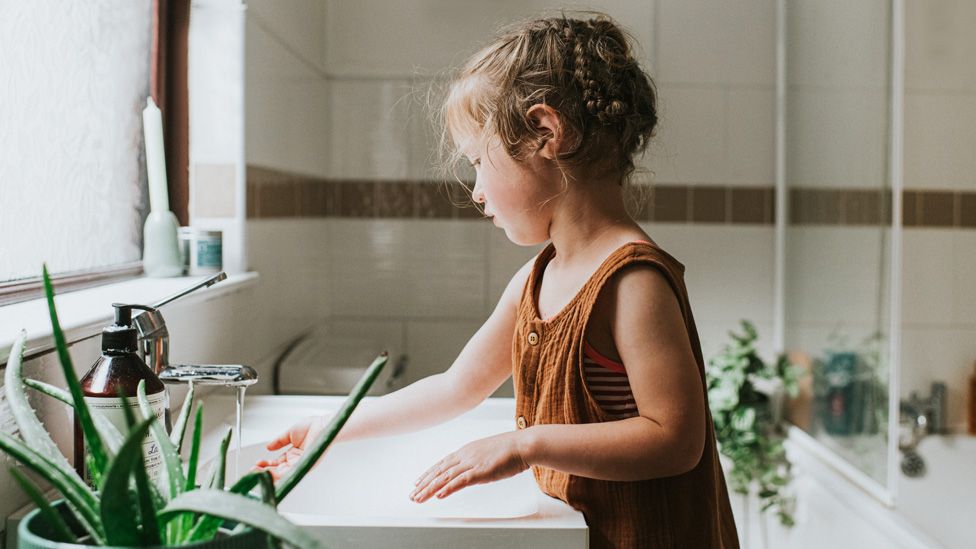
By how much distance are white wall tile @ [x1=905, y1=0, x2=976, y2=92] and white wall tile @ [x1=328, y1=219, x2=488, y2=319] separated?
1.15 m

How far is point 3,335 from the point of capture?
825 mm

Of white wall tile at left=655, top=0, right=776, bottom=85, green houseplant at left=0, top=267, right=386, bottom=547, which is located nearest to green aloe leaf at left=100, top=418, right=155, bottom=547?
green houseplant at left=0, top=267, right=386, bottom=547

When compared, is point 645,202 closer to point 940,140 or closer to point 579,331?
point 940,140

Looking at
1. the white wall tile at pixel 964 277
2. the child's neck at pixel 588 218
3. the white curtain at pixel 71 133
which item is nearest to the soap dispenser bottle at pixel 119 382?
the white curtain at pixel 71 133

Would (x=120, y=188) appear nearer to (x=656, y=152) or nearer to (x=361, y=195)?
(x=361, y=195)

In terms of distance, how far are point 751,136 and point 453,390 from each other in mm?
1553

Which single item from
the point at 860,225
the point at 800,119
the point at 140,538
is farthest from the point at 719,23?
the point at 140,538

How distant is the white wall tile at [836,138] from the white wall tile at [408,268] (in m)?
0.89

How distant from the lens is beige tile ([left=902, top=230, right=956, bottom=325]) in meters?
1.94

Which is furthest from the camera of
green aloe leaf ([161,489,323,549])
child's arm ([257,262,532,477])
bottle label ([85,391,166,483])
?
child's arm ([257,262,532,477])

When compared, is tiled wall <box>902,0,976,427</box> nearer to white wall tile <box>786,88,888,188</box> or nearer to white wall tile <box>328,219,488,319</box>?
white wall tile <box>786,88,888,188</box>

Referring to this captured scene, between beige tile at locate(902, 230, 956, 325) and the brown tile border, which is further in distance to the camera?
the brown tile border

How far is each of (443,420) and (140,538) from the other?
2.22 feet

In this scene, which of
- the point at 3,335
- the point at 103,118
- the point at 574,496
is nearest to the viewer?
the point at 3,335
